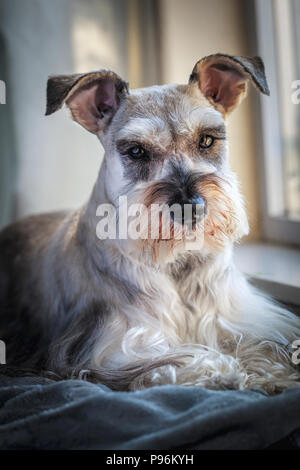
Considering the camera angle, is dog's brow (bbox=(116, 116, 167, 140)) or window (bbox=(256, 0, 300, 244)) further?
window (bbox=(256, 0, 300, 244))

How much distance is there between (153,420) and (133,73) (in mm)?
1797

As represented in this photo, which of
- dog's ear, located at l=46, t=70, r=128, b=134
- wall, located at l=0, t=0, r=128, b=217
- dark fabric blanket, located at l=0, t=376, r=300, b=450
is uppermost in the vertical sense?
wall, located at l=0, t=0, r=128, b=217

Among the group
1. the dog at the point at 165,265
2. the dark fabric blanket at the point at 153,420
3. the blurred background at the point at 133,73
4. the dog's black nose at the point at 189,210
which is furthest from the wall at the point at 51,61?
the dark fabric blanket at the point at 153,420

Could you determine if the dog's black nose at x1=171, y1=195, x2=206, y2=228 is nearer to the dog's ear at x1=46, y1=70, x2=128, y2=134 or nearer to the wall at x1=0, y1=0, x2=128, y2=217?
the dog's ear at x1=46, y1=70, x2=128, y2=134

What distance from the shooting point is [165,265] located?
1486mm

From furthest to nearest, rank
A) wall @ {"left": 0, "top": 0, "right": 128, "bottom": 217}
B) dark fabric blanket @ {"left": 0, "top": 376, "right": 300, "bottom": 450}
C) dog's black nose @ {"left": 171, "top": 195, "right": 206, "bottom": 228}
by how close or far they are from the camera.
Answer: wall @ {"left": 0, "top": 0, "right": 128, "bottom": 217} → dog's black nose @ {"left": 171, "top": 195, "right": 206, "bottom": 228} → dark fabric blanket @ {"left": 0, "top": 376, "right": 300, "bottom": 450}

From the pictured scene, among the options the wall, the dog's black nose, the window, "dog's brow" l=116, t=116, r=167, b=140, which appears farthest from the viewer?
the wall

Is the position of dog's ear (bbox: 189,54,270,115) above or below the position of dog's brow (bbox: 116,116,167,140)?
above

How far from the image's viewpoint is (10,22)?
2.38 m

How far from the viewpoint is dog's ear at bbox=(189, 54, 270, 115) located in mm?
1437

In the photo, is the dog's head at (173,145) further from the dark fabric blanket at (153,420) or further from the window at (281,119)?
the window at (281,119)

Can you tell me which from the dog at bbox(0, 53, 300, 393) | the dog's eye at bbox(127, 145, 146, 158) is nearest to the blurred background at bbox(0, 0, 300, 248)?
the dog at bbox(0, 53, 300, 393)

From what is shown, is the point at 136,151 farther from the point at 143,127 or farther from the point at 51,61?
the point at 51,61

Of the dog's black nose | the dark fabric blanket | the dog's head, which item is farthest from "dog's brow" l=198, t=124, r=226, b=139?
the dark fabric blanket
